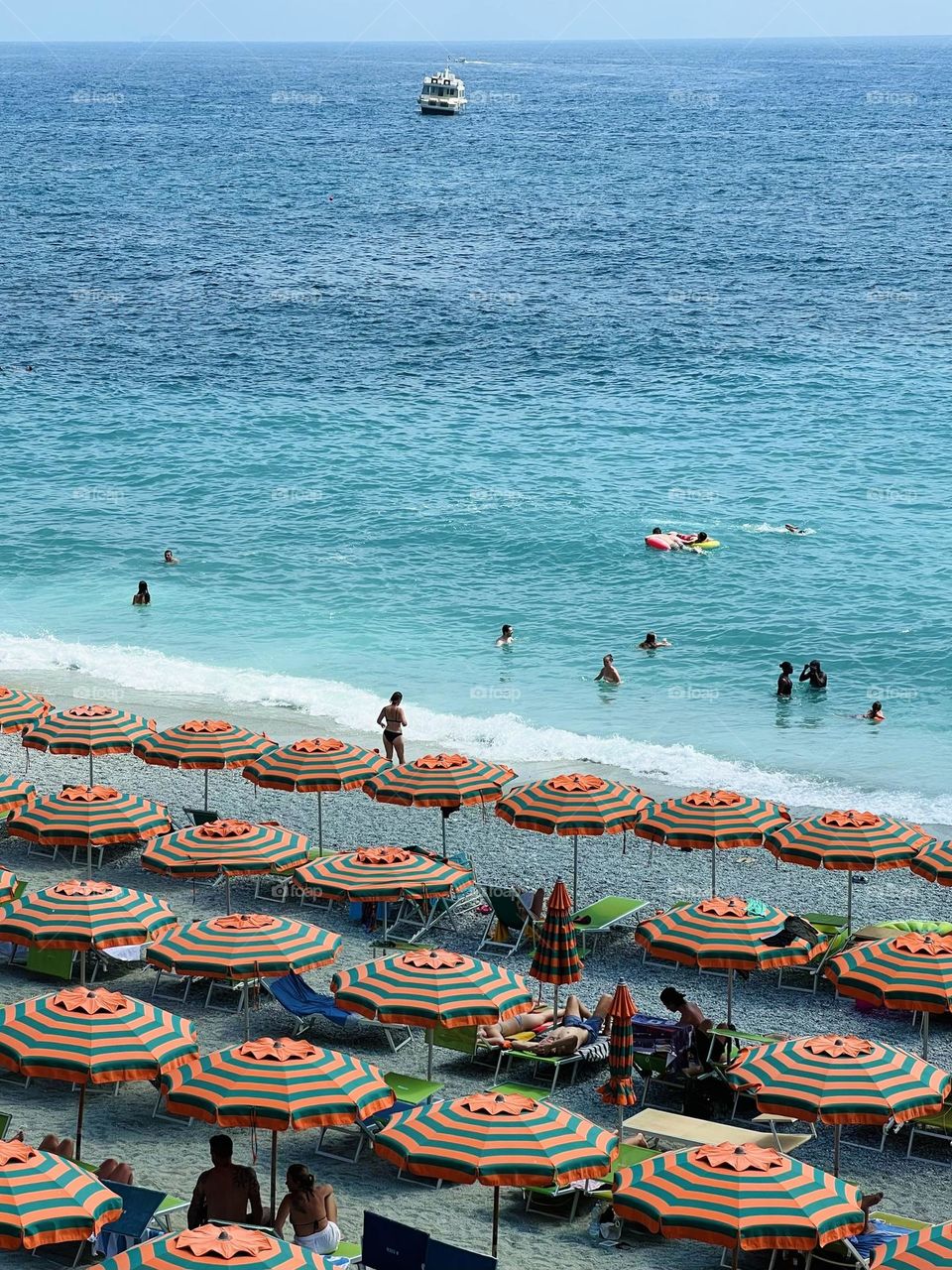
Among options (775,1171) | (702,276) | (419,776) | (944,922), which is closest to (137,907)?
(419,776)

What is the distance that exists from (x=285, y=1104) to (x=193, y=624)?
2592cm

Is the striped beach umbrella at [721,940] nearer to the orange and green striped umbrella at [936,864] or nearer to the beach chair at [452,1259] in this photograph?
the orange and green striped umbrella at [936,864]

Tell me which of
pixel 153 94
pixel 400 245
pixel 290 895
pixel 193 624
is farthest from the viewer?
pixel 153 94

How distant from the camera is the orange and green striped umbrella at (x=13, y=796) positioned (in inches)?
802

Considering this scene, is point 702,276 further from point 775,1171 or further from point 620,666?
point 775,1171

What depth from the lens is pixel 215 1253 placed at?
9750 mm

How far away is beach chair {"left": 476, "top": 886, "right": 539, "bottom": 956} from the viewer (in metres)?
18.8

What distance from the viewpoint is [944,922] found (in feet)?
62.7

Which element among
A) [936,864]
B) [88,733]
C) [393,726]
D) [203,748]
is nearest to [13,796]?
[88,733]

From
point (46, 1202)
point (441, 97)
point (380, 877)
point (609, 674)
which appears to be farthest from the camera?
point (441, 97)

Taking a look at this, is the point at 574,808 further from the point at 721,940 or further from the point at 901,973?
the point at 901,973

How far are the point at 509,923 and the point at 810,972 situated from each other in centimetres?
347

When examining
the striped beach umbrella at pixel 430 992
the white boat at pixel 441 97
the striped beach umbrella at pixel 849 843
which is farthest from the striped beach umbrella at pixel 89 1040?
the white boat at pixel 441 97

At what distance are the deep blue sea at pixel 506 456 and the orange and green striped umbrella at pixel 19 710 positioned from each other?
5.89m
